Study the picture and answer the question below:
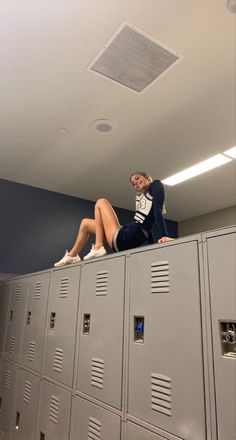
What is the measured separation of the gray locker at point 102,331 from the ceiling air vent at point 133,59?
1.37 metres

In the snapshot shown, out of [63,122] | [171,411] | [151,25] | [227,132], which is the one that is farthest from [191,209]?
[171,411]

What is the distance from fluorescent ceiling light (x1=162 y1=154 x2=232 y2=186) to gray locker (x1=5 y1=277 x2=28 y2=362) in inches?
85.2

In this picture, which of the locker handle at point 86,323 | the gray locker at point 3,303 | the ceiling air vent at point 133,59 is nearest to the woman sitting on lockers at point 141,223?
the locker handle at point 86,323

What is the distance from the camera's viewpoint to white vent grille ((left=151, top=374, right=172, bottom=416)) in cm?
151

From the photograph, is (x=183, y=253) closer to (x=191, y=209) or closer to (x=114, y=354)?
(x=114, y=354)

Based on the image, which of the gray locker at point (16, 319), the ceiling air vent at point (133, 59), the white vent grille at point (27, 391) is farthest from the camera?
the gray locker at point (16, 319)

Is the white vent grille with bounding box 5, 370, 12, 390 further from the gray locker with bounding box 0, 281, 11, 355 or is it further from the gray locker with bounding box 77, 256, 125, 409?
the gray locker with bounding box 77, 256, 125, 409

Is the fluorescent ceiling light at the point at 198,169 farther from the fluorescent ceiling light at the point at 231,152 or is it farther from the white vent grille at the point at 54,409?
the white vent grille at the point at 54,409

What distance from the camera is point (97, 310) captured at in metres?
2.18

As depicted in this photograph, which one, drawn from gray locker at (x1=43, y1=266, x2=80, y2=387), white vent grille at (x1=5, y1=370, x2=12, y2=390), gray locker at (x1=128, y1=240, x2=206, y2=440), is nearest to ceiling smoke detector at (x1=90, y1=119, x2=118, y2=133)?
gray locker at (x1=43, y1=266, x2=80, y2=387)

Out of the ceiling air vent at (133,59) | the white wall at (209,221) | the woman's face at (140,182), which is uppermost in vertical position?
the ceiling air vent at (133,59)

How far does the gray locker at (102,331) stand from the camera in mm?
1908

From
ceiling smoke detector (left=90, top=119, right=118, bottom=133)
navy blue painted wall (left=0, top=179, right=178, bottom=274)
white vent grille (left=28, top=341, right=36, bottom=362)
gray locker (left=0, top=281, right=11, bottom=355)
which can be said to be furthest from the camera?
navy blue painted wall (left=0, top=179, right=178, bottom=274)

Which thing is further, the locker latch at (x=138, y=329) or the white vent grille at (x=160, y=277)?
the locker latch at (x=138, y=329)
